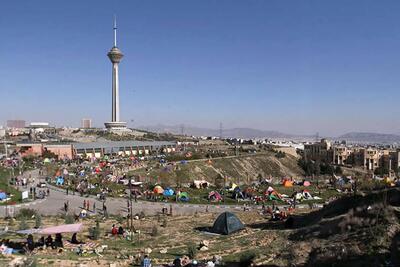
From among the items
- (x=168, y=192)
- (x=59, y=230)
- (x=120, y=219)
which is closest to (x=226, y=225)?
(x=120, y=219)

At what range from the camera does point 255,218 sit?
25.8 metres

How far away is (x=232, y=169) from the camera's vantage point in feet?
231

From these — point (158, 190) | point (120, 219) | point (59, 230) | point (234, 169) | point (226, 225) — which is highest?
point (59, 230)

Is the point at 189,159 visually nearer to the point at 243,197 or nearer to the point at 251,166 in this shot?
the point at 251,166

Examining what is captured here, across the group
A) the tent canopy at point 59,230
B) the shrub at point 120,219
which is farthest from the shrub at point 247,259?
the shrub at point 120,219

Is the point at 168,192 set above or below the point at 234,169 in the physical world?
above

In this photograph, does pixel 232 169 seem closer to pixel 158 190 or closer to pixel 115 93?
pixel 158 190

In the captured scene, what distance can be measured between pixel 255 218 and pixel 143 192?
42.9ft

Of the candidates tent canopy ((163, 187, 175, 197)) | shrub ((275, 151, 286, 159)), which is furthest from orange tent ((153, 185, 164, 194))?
shrub ((275, 151, 286, 159))

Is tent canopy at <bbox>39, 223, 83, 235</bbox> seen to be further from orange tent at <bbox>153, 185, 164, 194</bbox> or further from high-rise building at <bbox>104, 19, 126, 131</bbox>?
high-rise building at <bbox>104, 19, 126, 131</bbox>

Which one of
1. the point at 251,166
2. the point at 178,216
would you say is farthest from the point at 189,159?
the point at 178,216

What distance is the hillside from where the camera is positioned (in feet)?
172

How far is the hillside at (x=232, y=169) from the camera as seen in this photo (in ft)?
172

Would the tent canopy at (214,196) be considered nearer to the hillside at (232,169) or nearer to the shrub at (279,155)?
the hillside at (232,169)
